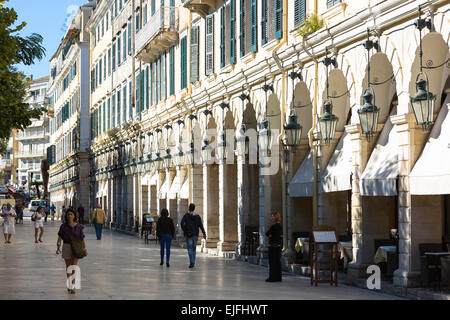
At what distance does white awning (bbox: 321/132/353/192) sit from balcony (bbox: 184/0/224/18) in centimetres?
1051

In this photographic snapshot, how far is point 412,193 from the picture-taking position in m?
16.7

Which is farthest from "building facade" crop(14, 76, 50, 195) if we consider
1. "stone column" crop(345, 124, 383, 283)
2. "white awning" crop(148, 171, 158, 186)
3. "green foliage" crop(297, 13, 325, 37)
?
"stone column" crop(345, 124, 383, 283)

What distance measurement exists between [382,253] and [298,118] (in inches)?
265

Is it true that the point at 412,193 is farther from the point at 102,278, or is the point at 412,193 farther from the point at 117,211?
the point at 117,211

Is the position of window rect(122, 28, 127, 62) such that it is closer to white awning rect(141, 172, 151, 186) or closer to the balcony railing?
white awning rect(141, 172, 151, 186)

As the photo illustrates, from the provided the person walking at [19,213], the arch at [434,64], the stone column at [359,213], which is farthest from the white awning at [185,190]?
the person walking at [19,213]

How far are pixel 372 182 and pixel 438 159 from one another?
2.46 m

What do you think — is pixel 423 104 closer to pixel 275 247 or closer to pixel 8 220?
pixel 275 247

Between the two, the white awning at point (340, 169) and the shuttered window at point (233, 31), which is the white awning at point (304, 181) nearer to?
the white awning at point (340, 169)

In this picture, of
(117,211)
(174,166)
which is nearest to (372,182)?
(174,166)

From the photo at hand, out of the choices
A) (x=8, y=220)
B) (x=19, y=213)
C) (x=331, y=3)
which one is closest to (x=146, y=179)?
(x=8, y=220)

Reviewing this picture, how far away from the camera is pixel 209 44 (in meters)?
31.3

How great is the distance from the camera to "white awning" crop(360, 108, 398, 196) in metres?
17.7

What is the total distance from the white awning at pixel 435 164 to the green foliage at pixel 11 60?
9.69 meters
